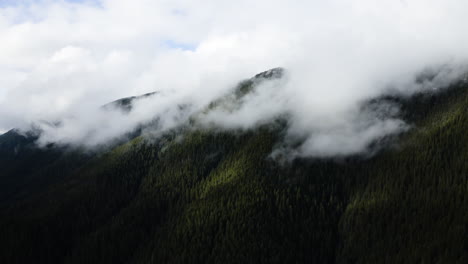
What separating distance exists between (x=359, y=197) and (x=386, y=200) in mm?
17018

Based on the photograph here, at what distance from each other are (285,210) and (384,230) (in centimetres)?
4967

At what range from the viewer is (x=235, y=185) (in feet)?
623

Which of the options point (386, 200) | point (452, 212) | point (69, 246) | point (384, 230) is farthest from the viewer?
point (69, 246)

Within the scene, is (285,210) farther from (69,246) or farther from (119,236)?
(69,246)

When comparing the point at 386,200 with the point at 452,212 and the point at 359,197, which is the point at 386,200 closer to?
the point at 359,197

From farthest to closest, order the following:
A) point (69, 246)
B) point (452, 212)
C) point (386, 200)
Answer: point (69, 246)
point (386, 200)
point (452, 212)

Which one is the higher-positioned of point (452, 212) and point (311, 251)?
point (452, 212)

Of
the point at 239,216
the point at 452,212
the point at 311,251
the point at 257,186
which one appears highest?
the point at 257,186

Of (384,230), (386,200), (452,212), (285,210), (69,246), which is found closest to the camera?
(452,212)

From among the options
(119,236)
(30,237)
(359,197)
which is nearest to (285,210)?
(359,197)

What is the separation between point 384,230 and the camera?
148625mm

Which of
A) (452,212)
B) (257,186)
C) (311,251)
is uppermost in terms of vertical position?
(257,186)

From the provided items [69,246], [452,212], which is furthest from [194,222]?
[452,212]

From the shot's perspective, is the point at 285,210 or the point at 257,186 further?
the point at 257,186
